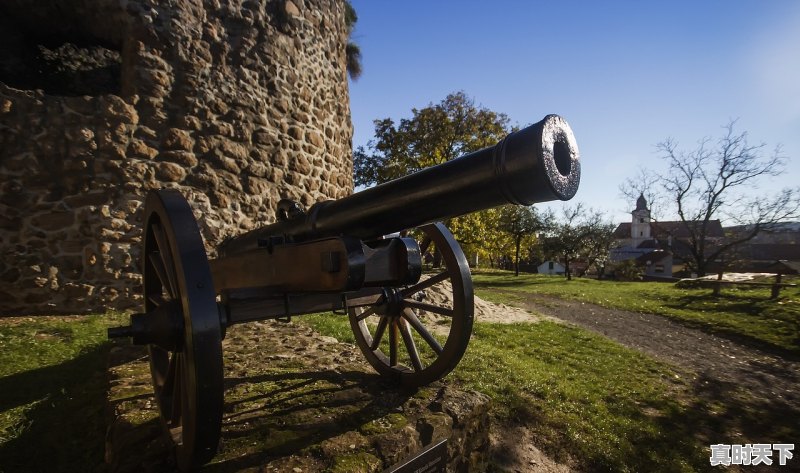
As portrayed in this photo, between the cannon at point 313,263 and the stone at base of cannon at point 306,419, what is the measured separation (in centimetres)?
17

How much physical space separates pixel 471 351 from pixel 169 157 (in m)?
4.31

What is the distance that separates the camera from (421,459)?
2.00 metres

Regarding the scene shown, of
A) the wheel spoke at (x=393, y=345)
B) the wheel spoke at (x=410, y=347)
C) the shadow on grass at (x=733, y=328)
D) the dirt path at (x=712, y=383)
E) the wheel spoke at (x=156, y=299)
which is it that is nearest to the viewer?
the wheel spoke at (x=156, y=299)

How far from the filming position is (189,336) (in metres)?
1.51

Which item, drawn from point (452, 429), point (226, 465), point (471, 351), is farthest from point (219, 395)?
point (471, 351)

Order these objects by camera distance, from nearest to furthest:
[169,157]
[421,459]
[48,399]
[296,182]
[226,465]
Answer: [226,465], [421,459], [48,399], [169,157], [296,182]

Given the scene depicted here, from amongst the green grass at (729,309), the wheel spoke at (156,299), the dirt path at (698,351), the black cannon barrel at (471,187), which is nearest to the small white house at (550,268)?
the green grass at (729,309)

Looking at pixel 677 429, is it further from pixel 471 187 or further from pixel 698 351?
pixel 698 351

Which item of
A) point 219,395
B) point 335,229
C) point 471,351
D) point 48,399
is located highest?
point 335,229

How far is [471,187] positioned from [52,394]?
10.6ft

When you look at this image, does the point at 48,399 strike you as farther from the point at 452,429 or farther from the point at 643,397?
the point at 643,397

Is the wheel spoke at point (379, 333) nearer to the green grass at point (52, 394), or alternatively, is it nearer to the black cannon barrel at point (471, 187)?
the black cannon barrel at point (471, 187)

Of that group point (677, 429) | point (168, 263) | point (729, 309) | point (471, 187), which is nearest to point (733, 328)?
point (729, 309)

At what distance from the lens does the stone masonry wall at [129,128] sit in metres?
4.64
